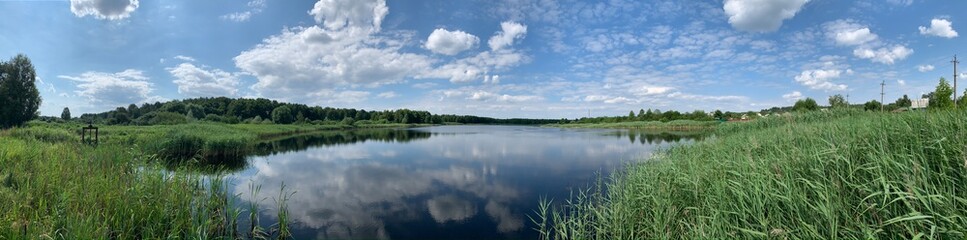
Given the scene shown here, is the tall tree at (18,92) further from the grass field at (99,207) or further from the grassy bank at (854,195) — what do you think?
the grassy bank at (854,195)

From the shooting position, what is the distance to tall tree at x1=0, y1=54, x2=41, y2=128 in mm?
40594

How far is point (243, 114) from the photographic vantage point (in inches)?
3780

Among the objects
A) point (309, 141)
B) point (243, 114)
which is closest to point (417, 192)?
point (309, 141)

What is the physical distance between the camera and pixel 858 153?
16.4 feet

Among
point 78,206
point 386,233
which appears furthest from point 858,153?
point 78,206

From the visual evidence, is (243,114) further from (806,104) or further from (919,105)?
(806,104)

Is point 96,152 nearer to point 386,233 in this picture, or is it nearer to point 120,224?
point 120,224

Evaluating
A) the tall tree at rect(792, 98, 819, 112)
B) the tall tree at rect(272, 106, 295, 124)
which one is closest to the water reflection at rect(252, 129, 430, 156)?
the tall tree at rect(272, 106, 295, 124)

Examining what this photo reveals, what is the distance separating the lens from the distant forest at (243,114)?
58781 millimetres

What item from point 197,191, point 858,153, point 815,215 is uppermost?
point 858,153

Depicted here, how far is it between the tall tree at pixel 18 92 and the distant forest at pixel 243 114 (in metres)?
7.14

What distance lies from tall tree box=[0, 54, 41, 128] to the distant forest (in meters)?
7.14

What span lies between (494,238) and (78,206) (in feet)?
22.2

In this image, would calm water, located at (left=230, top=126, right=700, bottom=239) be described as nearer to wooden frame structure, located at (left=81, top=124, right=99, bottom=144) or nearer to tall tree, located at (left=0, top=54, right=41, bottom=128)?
wooden frame structure, located at (left=81, top=124, right=99, bottom=144)
